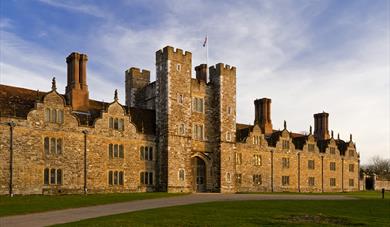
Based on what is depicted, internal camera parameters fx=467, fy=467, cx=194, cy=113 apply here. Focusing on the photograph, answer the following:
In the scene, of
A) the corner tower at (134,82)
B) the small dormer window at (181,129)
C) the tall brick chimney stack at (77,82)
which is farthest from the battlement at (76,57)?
the small dormer window at (181,129)

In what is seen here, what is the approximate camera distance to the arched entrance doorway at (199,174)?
52.8 m

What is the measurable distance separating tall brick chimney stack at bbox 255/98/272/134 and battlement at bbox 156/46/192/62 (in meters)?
21.3

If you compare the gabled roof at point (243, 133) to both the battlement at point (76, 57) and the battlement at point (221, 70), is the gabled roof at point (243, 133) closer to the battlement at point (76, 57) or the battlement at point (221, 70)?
the battlement at point (221, 70)

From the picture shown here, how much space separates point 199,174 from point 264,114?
2071 cm

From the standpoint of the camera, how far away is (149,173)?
4828 cm

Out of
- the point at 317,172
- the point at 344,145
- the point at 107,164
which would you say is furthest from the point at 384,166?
the point at 107,164

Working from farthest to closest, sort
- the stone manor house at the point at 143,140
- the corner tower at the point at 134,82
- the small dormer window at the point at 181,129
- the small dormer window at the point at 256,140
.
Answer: the small dormer window at the point at 256,140 → the corner tower at the point at 134,82 → the small dormer window at the point at 181,129 → the stone manor house at the point at 143,140

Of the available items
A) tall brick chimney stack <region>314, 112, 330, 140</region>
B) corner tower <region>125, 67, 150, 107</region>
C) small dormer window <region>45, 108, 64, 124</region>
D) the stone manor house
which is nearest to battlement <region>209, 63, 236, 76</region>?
the stone manor house

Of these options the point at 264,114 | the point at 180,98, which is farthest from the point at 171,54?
the point at 264,114

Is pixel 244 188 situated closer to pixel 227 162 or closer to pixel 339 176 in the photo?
pixel 227 162

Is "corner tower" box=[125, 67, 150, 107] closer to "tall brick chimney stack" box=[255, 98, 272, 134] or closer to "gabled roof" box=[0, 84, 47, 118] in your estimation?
"gabled roof" box=[0, 84, 47, 118]

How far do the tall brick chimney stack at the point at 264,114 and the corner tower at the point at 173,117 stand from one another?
21.3 metres

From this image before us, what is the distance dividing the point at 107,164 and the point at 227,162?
1537 centimetres

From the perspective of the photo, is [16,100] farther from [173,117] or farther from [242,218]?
[242,218]
